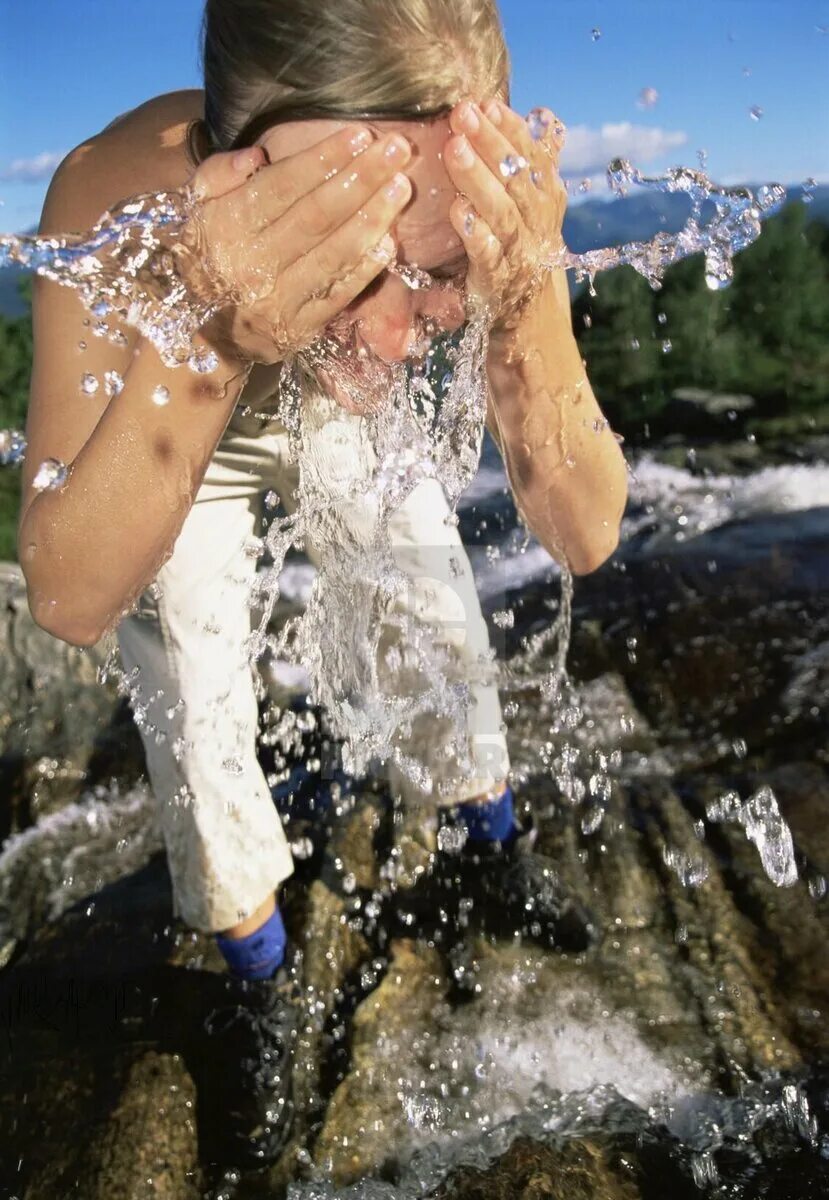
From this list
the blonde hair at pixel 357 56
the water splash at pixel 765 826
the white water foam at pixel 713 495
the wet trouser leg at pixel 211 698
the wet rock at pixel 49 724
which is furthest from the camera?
the white water foam at pixel 713 495

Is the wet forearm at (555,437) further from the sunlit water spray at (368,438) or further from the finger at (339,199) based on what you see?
the finger at (339,199)

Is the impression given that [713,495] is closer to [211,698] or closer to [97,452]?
[211,698]

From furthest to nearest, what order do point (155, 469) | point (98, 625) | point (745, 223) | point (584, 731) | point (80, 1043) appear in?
point (584, 731) → point (80, 1043) → point (745, 223) → point (98, 625) → point (155, 469)

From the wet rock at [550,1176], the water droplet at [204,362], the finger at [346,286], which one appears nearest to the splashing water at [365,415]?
the water droplet at [204,362]

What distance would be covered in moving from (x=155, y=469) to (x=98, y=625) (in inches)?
13.4

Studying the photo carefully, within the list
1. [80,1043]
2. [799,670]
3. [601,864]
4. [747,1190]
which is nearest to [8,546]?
[80,1043]

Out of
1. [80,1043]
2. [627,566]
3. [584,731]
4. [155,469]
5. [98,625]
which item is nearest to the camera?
[155,469]

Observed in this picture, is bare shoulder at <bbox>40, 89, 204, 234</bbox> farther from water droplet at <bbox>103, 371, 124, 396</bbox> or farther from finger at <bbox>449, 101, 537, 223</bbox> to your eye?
finger at <bbox>449, 101, 537, 223</bbox>

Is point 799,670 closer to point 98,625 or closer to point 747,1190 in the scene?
point 747,1190

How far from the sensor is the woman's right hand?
1.16m

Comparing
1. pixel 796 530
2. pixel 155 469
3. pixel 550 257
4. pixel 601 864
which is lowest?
pixel 796 530

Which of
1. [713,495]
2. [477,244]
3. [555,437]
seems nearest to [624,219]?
[555,437]

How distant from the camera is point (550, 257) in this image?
1473 millimetres

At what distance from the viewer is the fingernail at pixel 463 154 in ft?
3.90
